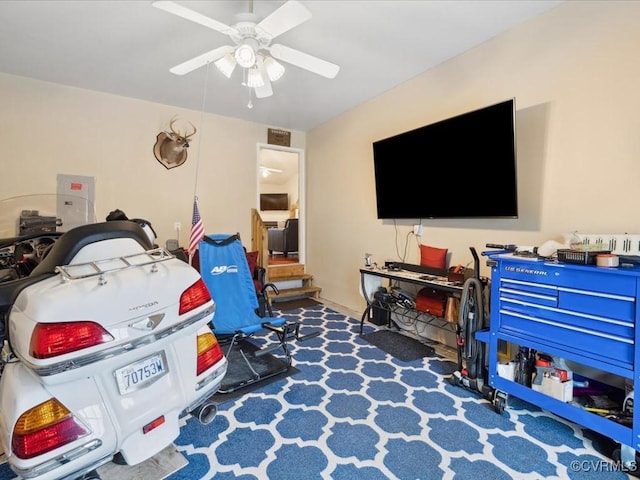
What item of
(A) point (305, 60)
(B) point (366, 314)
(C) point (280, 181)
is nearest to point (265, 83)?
(A) point (305, 60)

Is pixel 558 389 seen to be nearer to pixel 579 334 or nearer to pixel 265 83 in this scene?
pixel 579 334

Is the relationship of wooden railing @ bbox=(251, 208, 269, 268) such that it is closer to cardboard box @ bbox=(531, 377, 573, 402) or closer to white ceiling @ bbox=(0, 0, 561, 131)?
white ceiling @ bbox=(0, 0, 561, 131)

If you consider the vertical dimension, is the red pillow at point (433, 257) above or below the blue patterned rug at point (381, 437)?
above

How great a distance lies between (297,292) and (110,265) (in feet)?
12.4

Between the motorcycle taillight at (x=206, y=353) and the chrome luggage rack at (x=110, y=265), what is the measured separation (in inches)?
16.6

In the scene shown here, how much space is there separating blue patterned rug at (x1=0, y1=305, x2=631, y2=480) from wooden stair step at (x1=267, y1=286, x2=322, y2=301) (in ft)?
7.82

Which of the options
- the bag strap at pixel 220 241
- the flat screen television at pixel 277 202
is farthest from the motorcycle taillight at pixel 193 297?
the flat screen television at pixel 277 202

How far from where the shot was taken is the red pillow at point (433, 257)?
10.2 ft

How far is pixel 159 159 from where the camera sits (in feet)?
13.7

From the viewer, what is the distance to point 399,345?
319 cm

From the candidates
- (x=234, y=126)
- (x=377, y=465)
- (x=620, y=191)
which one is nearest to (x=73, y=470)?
(x=377, y=465)

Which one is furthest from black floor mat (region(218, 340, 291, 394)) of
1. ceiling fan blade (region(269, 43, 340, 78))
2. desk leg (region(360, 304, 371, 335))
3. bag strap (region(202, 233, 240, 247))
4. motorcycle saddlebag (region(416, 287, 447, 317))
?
ceiling fan blade (region(269, 43, 340, 78))

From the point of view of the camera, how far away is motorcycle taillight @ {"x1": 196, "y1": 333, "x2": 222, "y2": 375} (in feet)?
4.78

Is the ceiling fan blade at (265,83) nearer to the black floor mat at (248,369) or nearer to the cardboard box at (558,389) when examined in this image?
the black floor mat at (248,369)
